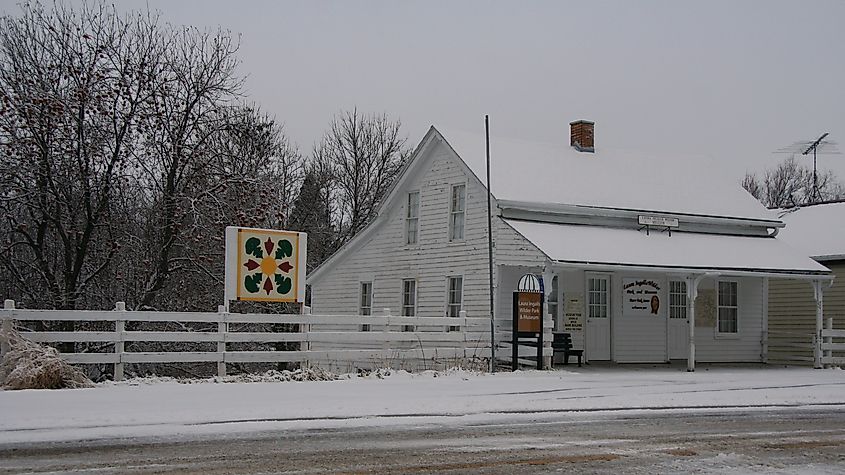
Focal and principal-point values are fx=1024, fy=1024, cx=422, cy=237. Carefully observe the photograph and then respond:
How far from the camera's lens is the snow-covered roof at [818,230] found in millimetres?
29547

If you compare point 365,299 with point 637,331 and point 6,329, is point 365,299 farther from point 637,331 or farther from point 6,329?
point 6,329

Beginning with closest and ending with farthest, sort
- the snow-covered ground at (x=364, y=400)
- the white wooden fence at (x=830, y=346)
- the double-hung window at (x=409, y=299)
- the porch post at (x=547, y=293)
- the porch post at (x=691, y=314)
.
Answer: the snow-covered ground at (x=364, y=400) < the porch post at (x=547, y=293) < the porch post at (x=691, y=314) < the white wooden fence at (x=830, y=346) < the double-hung window at (x=409, y=299)

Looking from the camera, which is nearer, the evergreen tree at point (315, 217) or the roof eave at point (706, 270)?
the roof eave at point (706, 270)

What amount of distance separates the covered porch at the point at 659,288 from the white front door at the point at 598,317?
0.03 meters

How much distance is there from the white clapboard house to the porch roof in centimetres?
5

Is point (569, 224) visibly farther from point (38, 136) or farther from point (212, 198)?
point (38, 136)

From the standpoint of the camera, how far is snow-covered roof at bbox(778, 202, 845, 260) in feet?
96.9

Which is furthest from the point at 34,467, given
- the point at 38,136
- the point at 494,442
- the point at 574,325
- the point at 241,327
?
the point at 241,327

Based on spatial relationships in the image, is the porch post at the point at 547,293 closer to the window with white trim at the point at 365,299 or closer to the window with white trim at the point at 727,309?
the window with white trim at the point at 727,309

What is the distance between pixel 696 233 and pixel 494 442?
1821 cm

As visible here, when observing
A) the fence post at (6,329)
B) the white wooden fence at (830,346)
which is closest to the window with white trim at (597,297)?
the white wooden fence at (830,346)

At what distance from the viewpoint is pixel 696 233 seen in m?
27.1

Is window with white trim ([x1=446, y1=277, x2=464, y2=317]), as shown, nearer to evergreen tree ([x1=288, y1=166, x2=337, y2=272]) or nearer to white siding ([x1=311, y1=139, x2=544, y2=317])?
white siding ([x1=311, y1=139, x2=544, y2=317])

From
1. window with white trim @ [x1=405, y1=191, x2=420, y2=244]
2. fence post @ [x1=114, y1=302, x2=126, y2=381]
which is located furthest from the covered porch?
fence post @ [x1=114, y1=302, x2=126, y2=381]
